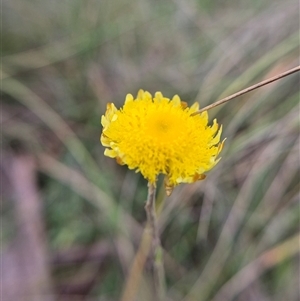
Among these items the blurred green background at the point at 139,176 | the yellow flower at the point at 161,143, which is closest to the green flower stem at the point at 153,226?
the yellow flower at the point at 161,143

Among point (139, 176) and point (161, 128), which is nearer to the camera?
point (161, 128)

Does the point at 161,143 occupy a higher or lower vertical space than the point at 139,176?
lower

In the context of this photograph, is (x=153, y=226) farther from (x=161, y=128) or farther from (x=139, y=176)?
(x=139, y=176)

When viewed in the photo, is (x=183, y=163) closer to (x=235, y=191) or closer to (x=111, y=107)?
(x=111, y=107)

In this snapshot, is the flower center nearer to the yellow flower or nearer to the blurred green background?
the yellow flower

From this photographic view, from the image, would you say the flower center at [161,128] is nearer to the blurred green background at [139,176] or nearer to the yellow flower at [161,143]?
the yellow flower at [161,143]

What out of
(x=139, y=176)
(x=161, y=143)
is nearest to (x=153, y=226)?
(x=161, y=143)

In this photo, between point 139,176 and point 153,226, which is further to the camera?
point 139,176
